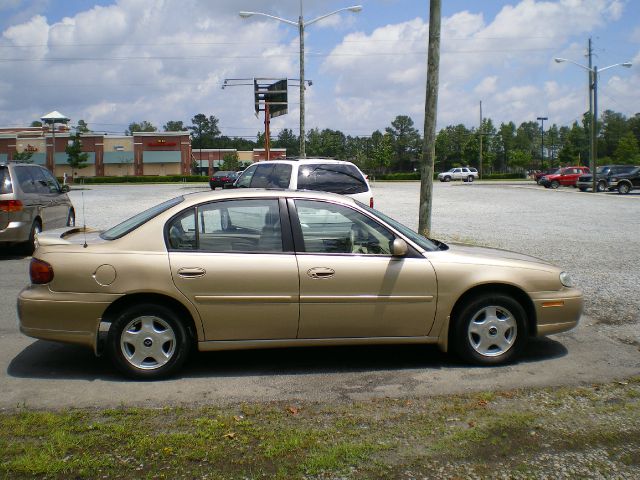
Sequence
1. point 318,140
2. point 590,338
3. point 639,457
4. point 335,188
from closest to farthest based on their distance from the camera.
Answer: point 639,457, point 590,338, point 335,188, point 318,140

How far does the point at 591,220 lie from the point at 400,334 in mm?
16177

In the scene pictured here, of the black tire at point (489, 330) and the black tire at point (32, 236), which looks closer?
the black tire at point (489, 330)

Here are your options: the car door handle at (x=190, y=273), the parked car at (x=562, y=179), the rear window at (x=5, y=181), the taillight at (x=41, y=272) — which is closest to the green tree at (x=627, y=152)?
the parked car at (x=562, y=179)

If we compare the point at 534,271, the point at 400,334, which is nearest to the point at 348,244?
the point at 400,334

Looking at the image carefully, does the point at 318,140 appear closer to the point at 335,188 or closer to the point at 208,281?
the point at 335,188

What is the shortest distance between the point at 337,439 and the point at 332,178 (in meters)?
8.14

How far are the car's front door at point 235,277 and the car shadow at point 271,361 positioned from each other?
0.43 m

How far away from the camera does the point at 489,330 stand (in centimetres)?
550

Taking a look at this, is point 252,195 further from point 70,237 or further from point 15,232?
point 15,232

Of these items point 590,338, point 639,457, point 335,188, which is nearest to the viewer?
point 639,457

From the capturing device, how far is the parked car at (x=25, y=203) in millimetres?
10891

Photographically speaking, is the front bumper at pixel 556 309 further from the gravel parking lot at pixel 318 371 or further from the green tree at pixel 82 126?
the green tree at pixel 82 126

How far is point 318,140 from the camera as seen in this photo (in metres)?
95.8

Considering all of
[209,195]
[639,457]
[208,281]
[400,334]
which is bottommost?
[639,457]
